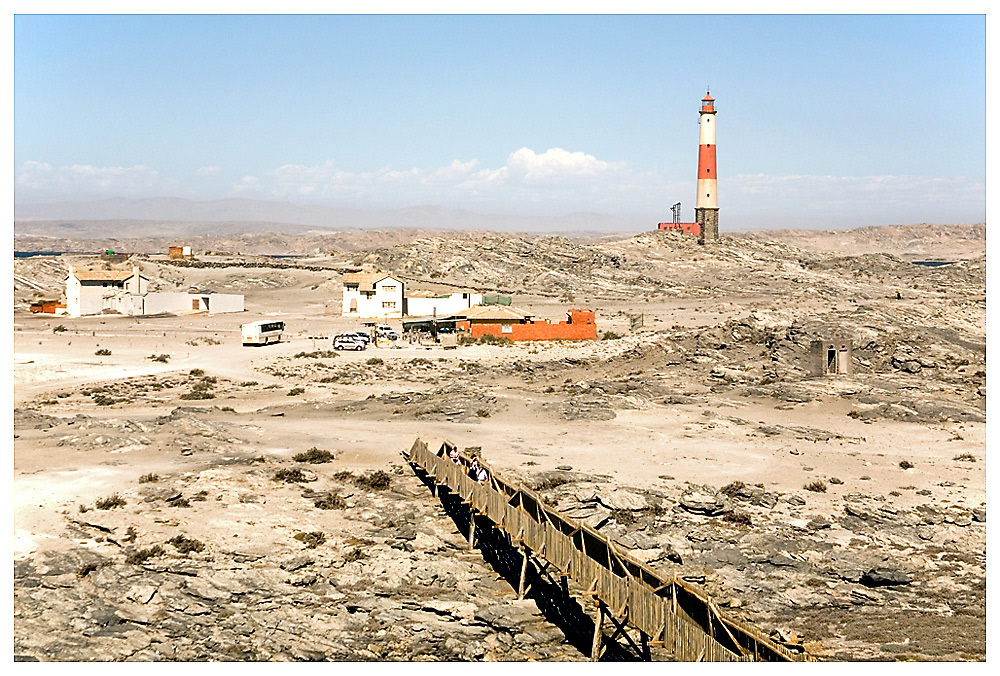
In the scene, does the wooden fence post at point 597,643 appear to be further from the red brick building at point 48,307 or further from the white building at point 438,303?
the red brick building at point 48,307

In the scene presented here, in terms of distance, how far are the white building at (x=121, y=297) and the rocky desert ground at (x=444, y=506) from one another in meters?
15.5

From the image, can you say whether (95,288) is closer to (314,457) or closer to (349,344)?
(349,344)

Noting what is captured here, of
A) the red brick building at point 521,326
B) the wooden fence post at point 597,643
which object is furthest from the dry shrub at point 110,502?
the red brick building at point 521,326

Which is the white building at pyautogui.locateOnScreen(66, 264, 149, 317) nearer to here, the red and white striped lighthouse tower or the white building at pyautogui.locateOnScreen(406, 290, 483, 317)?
the white building at pyautogui.locateOnScreen(406, 290, 483, 317)

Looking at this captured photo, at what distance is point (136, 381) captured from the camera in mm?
50125

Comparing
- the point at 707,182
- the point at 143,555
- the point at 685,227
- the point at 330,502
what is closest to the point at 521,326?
the point at 330,502

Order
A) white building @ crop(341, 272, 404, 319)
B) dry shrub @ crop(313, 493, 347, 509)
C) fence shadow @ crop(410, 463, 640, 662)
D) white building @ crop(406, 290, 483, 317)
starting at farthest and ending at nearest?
white building @ crop(341, 272, 404, 319), white building @ crop(406, 290, 483, 317), dry shrub @ crop(313, 493, 347, 509), fence shadow @ crop(410, 463, 640, 662)

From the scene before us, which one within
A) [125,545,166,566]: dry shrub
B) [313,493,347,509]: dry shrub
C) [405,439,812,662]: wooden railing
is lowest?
[313,493,347,509]: dry shrub

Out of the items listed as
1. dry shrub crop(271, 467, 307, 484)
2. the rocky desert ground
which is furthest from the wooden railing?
dry shrub crop(271, 467, 307, 484)

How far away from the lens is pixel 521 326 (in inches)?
2616

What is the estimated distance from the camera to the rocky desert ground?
808 inches

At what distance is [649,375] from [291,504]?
29161 millimetres

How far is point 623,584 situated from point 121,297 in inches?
2880

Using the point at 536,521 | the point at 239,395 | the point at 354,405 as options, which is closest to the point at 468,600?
the point at 536,521
